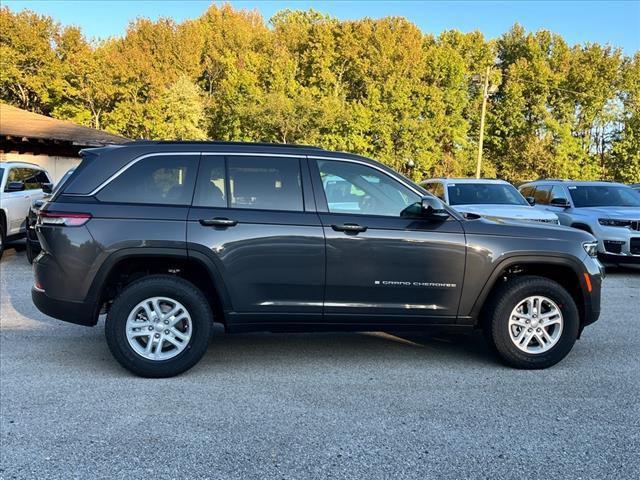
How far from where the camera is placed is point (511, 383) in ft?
14.6

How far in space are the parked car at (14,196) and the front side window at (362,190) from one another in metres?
8.24

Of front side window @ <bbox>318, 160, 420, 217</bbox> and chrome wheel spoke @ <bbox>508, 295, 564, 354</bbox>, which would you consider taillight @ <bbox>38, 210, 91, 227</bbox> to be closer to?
front side window @ <bbox>318, 160, 420, 217</bbox>

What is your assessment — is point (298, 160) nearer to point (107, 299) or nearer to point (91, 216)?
point (91, 216)

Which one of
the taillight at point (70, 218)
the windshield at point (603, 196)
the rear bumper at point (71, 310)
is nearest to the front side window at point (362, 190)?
the taillight at point (70, 218)

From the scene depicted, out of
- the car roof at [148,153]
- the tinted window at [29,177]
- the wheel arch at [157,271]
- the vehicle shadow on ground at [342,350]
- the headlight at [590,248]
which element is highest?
the car roof at [148,153]

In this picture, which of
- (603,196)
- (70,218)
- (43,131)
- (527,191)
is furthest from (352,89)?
(70,218)

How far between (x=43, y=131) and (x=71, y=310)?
17229mm

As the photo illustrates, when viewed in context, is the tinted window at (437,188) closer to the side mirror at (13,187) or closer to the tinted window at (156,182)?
the tinted window at (156,182)

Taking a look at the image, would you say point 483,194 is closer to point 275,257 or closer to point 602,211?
point 602,211

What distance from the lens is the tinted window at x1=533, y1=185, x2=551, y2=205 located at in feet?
39.5

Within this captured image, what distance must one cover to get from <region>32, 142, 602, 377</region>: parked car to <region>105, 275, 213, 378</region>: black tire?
12mm

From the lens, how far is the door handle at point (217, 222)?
4383 mm

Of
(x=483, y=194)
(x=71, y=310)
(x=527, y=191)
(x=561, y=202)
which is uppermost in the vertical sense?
(x=527, y=191)

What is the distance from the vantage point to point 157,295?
437cm
